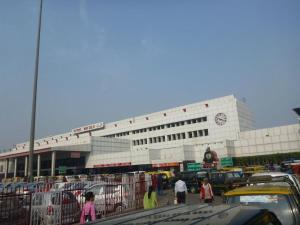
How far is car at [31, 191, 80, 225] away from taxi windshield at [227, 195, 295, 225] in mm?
8664

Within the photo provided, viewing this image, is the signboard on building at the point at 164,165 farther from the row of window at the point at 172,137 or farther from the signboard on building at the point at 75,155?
the signboard on building at the point at 75,155

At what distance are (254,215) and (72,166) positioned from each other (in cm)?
8020

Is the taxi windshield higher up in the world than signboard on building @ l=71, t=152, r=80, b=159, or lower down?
lower down

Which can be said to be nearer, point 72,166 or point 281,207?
point 281,207

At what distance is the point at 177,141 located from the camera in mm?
76188

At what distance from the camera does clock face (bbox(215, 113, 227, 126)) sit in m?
71.4

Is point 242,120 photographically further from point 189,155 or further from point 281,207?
point 281,207

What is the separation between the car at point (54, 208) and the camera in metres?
12.6

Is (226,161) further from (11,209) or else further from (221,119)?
(11,209)

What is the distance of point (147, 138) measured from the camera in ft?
274

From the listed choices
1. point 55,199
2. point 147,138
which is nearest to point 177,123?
point 147,138

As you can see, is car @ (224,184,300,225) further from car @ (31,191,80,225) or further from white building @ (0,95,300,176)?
white building @ (0,95,300,176)

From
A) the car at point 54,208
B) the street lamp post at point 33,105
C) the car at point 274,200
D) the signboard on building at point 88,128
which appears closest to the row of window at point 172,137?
the signboard on building at point 88,128

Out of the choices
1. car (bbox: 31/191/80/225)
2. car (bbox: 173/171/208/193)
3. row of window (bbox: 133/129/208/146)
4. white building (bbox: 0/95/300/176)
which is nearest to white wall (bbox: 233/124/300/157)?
white building (bbox: 0/95/300/176)
